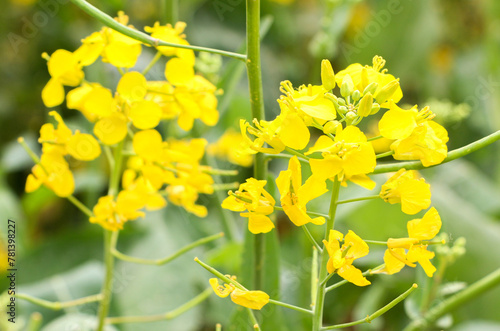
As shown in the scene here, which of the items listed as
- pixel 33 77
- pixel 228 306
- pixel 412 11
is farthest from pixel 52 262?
pixel 412 11

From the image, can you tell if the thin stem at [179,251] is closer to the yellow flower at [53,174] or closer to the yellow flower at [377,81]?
the yellow flower at [53,174]

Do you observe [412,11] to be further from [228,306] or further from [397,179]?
[397,179]

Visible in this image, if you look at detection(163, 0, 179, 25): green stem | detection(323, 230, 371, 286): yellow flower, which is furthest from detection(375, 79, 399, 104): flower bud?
detection(163, 0, 179, 25): green stem

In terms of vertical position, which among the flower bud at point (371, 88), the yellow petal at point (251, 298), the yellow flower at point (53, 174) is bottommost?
the yellow petal at point (251, 298)

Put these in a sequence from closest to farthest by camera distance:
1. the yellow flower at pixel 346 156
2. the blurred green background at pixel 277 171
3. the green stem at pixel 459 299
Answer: the yellow flower at pixel 346 156, the green stem at pixel 459 299, the blurred green background at pixel 277 171

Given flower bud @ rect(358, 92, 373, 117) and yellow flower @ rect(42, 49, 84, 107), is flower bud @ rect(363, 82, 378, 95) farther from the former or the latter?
yellow flower @ rect(42, 49, 84, 107)

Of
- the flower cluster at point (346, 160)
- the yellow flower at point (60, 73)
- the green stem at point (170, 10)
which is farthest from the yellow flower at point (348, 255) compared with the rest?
the green stem at point (170, 10)

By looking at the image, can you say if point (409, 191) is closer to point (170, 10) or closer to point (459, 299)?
point (459, 299)
